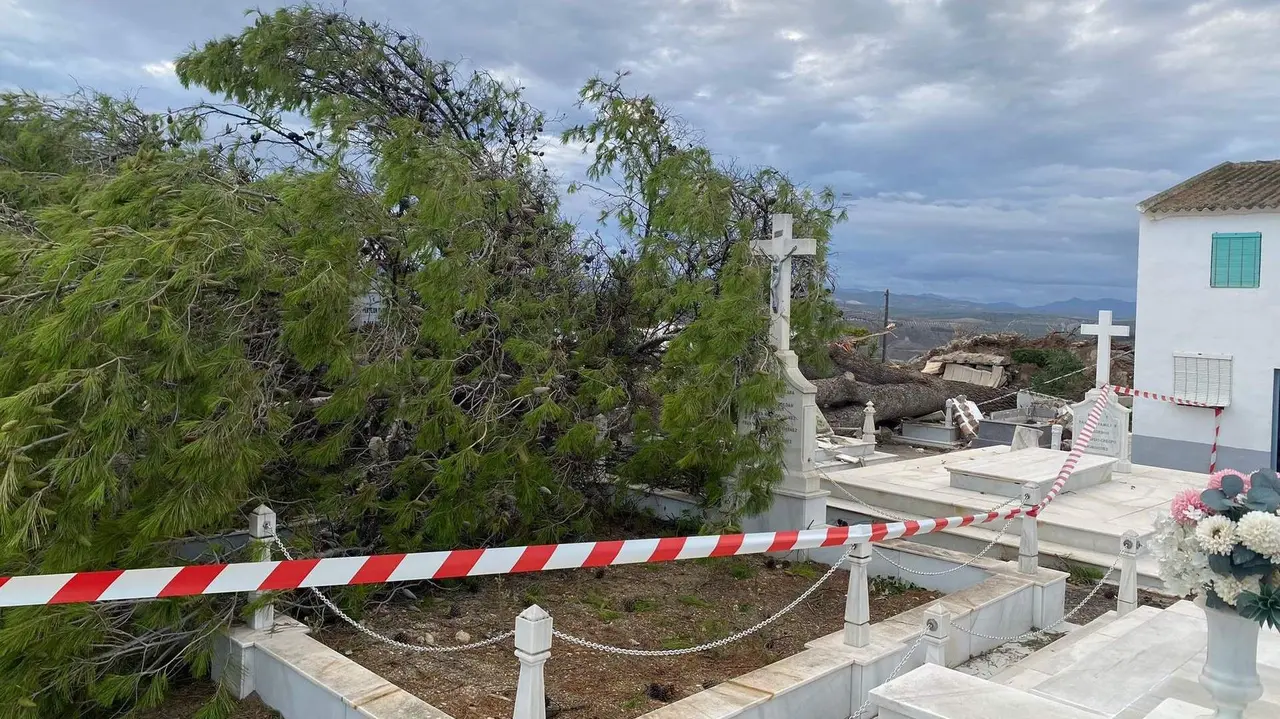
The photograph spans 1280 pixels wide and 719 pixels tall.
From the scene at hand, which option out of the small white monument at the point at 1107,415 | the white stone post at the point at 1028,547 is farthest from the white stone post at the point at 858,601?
the small white monument at the point at 1107,415

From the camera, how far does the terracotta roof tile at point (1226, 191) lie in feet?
44.8

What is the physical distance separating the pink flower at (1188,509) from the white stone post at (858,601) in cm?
205

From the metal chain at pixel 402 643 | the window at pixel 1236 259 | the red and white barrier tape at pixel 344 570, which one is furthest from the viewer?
the window at pixel 1236 259

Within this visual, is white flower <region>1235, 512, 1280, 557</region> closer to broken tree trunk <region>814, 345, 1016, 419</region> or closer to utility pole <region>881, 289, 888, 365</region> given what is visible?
broken tree trunk <region>814, 345, 1016, 419</region>

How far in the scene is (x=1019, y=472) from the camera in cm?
1069

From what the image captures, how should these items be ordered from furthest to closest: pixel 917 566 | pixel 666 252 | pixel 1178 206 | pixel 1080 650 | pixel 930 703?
pixel 1178 206 → pixel 666 252 → pixel 917 566 → pixel 1080 650 → pixel 930 703

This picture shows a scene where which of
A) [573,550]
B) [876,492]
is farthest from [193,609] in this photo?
[876,492]

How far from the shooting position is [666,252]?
8.67 m

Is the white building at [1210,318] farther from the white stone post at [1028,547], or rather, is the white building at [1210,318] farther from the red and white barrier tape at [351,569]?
the red and white barrier tape at [351,569]

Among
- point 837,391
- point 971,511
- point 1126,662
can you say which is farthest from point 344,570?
point 837,391

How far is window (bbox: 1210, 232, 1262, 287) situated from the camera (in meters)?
13.6

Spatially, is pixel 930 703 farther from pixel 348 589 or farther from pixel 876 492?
pixel 876 492

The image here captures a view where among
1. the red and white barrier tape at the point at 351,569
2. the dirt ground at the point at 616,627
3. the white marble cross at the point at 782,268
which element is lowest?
the dirt ground at the point at 616,627

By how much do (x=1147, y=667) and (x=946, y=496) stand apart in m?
5.22
